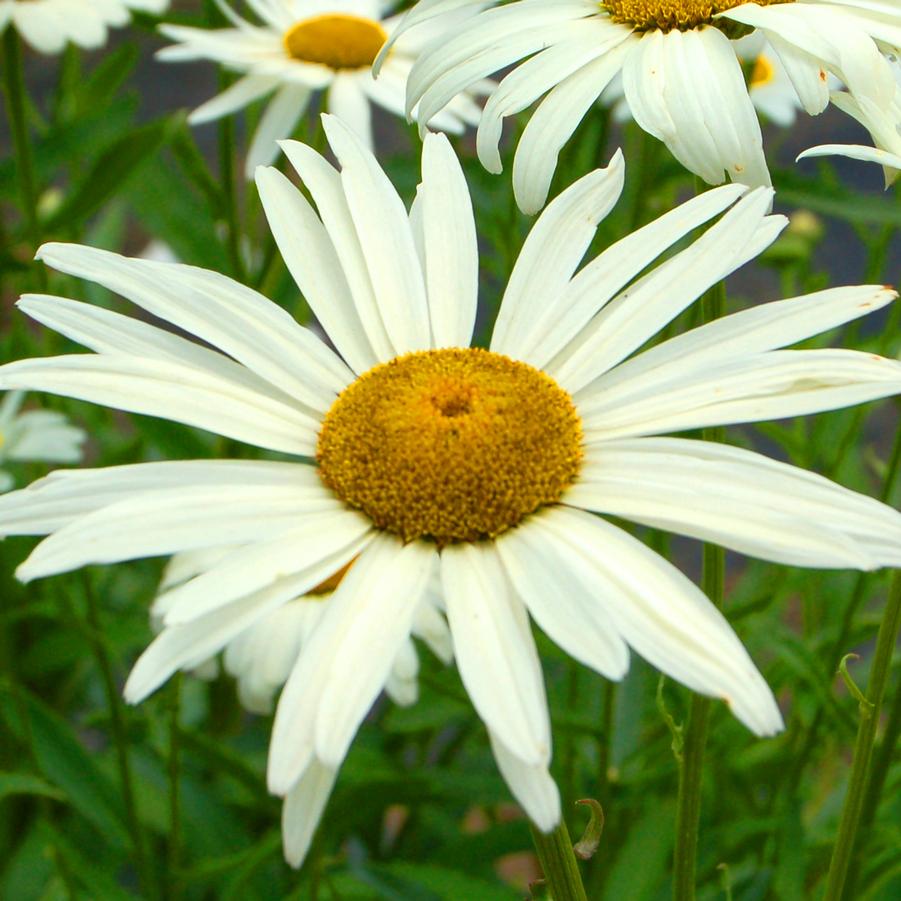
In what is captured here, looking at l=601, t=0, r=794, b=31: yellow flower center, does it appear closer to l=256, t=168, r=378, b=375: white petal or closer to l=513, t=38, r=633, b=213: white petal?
l=513, t=38, r=633, b=213: white petal

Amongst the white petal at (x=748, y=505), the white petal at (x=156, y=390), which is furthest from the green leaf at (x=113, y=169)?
the white petal at (x=748, y=505)

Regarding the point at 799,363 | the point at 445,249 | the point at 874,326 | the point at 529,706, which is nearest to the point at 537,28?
the point at 445,249

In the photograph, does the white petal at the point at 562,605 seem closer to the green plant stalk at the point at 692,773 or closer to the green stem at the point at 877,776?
the green plant stalk at the point at 692,773

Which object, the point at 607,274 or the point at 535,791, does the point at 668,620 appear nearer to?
the point at 535,791

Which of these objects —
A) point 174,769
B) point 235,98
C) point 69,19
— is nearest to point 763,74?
point 235,98

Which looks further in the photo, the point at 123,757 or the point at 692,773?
the point at 123,757


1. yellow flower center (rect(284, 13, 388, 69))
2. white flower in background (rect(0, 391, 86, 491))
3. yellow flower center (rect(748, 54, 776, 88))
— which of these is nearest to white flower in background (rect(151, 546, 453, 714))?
white flower in background (rect(0, 391, 86, 491))

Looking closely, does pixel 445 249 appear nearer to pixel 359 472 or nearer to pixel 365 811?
pixel 359 472
